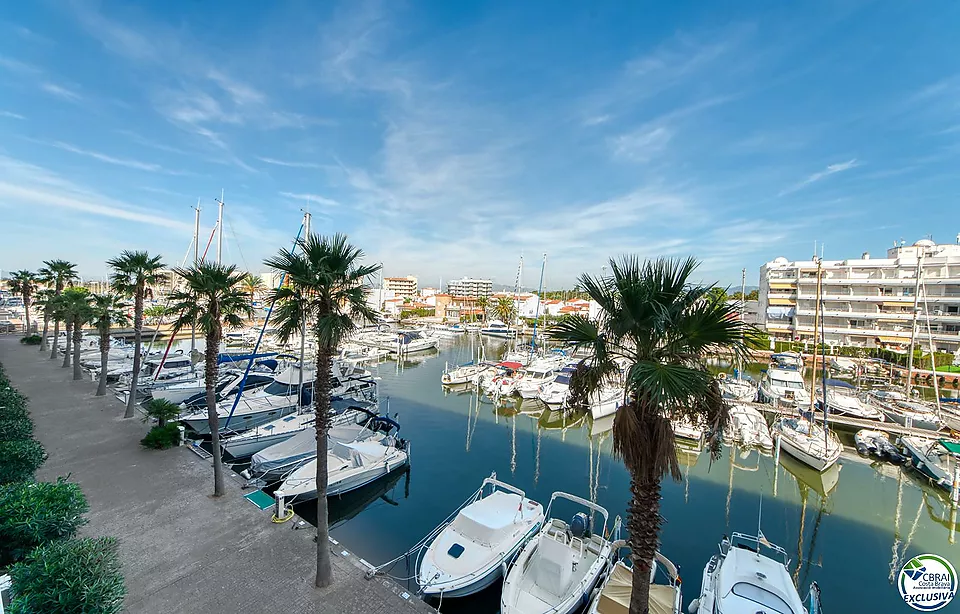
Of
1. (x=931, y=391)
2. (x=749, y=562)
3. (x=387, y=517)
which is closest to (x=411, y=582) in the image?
(x=387, y=517)

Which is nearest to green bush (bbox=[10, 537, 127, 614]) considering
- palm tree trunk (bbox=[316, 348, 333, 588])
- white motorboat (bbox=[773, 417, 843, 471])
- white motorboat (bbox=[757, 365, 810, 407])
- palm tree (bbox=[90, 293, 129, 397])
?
palm tree trunk (bbox=[316, 348, 333, 588])

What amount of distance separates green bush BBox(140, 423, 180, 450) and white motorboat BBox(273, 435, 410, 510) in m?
6.07

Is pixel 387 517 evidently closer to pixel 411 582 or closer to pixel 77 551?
pixel 411 582

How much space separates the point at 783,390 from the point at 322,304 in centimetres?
3346

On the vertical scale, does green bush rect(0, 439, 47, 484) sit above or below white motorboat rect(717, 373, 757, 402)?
above

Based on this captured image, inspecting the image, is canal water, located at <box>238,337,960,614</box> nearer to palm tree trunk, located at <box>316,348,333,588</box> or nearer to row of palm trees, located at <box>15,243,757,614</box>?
palm tree trunk, located at <box>316,348,333,588</box>

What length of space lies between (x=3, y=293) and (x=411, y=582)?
574 feet

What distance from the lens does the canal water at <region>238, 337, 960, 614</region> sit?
11.5m

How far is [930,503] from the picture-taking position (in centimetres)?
1552

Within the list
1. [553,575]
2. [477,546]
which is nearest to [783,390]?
[553,575]

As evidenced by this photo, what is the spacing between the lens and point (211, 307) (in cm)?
1141

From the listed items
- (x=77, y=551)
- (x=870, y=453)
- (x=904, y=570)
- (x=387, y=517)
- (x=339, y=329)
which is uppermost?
(x=339, y=329)

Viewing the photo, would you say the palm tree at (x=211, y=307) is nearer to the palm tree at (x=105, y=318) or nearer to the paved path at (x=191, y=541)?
the paved path at (x=191, y=541)

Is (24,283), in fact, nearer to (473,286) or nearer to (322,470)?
(322,470)
